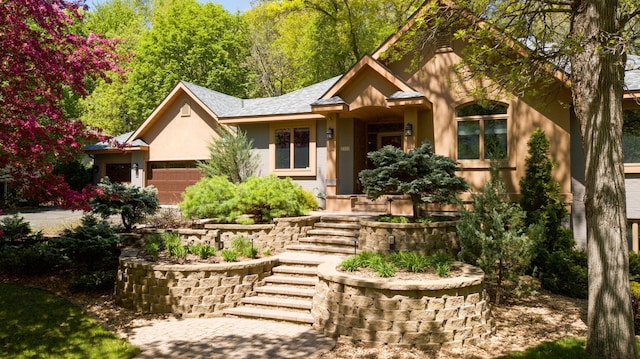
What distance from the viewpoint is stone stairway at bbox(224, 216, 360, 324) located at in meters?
7.44

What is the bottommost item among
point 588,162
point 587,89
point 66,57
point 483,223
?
point 483,223

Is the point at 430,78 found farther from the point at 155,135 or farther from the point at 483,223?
the point at 155,135

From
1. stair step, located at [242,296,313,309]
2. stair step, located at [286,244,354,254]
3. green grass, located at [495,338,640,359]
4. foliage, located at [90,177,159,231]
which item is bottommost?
green grass, located at [495,338,640,359]

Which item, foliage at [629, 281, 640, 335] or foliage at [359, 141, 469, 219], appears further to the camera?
foliage at [359, 141, 469, 219]

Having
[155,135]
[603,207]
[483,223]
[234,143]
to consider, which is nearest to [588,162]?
[603,207]

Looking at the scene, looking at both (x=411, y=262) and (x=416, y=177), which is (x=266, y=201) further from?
(x=411, y=262)

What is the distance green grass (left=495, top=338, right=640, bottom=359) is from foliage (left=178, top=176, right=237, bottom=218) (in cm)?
729

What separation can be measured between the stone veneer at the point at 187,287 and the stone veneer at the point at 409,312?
2.19 metres

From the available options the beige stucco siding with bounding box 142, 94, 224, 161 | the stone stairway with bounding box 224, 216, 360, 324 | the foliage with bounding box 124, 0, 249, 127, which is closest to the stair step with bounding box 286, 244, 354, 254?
the stone stairway with bounding box 224, 216, 360, 324

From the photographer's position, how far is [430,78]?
12.4m

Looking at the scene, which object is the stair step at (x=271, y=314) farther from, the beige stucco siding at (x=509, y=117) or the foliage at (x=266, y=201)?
the beige stucco siding at (x=509, y=117)

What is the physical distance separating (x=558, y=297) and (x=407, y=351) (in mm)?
4605

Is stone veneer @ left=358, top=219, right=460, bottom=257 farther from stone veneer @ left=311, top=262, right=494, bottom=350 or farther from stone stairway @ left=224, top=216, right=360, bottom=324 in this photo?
stone veneer @ left=311, top=262, right=494, bottom=350

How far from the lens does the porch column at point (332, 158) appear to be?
13.1 meters
